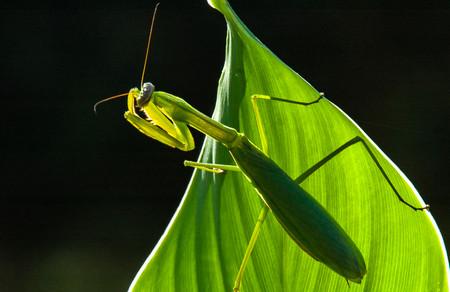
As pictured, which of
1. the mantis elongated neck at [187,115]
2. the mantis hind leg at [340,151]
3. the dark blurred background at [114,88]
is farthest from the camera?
the dark blurred background at [114,88]

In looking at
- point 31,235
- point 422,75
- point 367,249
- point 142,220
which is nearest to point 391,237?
point 367,249

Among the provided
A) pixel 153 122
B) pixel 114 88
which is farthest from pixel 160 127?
pixel 114 88

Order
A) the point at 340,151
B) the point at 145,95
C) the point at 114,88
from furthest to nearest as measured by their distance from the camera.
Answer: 1. the point at 114,88
2. the point at 145,95
3. the point at 340,151

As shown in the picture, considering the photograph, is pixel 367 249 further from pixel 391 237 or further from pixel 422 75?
pixel 422 75

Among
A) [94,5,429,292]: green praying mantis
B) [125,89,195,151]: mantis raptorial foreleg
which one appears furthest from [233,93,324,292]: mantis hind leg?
[125,89,195,151]: mantis raptorial foreleg

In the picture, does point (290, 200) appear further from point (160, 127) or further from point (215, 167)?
point (160, 127)

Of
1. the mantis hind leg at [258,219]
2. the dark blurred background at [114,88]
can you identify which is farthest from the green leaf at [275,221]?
the dark blurred background at [114,88]

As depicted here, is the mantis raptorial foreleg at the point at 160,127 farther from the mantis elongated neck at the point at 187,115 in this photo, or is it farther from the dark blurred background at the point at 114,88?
the dark blurred background at the point at 114,88
